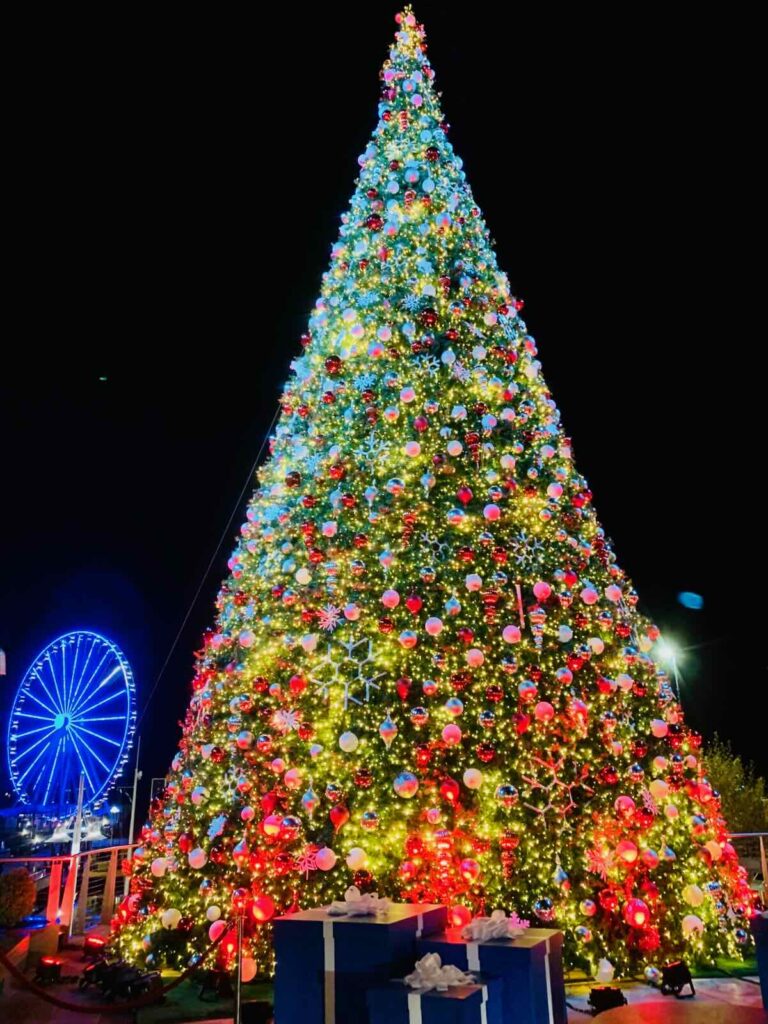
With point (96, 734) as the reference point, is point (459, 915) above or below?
below

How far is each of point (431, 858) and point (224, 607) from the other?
8.93ft

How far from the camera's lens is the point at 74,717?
635 inches

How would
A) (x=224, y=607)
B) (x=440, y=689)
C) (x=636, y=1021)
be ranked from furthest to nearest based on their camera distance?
1. (x=224, y=607)
2. (x=440, y=689)
3. (x=636, y=1021)

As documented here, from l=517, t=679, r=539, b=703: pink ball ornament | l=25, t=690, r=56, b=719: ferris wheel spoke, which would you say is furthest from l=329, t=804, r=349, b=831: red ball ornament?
l=25, t=690, r=56, b=719: ferris wheel spoke

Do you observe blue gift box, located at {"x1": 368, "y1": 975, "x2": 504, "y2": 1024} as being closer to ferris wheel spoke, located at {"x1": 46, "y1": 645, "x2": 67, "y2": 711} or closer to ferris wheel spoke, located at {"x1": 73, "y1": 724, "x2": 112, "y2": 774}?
ferris wheel spoke, located at {"x1": 46, "y1": 645, "x2": 67, "y2": 711}

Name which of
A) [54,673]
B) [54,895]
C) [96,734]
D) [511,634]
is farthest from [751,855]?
[54,673]

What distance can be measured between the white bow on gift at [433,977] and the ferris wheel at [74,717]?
13.5 m

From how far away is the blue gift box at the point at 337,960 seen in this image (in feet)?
11.1

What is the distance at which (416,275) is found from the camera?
7039 millimetres

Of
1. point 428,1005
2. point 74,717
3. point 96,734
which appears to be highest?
point 74,717

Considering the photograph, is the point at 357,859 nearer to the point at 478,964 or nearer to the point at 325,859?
the point at 325,859

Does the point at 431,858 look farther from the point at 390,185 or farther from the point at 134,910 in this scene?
the point at 390,185

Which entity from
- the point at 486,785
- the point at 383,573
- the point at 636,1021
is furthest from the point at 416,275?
the point at 636,1021

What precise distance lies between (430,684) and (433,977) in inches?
101
